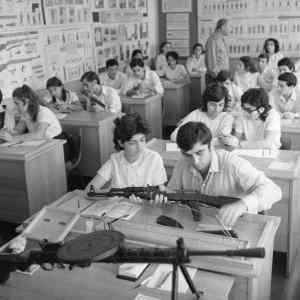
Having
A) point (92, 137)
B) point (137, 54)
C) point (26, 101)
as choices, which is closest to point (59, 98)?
point (92, 137)

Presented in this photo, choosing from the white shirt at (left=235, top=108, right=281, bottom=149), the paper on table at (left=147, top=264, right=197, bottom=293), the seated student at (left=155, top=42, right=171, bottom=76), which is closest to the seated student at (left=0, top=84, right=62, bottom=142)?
the white shirt at (left=235, top=108, right=281, bottom=149)

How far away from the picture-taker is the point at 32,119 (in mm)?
4129

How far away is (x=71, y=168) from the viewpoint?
431cm

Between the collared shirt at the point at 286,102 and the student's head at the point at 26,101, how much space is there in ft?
8.15

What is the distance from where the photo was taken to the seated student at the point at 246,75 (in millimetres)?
6574

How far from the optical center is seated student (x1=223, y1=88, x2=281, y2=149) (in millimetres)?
3498

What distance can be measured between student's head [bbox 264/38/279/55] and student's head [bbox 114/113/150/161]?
5393 mm

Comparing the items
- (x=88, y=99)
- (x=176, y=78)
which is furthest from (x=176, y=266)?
(x=176, y=78)

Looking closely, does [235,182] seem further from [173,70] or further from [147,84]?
[173,70]

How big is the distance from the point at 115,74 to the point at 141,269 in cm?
525

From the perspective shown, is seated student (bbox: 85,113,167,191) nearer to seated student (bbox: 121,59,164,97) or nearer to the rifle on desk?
the rifle on desk

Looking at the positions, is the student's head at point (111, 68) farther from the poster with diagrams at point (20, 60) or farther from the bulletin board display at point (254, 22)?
the bulletin board display at point (254, 22)

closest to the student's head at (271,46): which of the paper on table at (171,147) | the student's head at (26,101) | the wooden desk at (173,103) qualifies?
the wooden desk at (173,103)

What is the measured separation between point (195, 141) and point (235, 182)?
0.40 m
